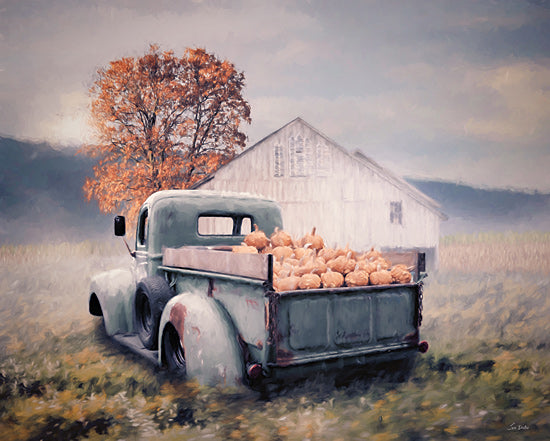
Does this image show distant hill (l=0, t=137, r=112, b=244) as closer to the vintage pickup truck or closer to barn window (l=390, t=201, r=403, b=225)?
barn window (l=390, t=201, r=403, b=225)

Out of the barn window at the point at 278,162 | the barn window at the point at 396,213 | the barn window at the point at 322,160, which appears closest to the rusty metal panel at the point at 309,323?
the barn window at the point at 396,213

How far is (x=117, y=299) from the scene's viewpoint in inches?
231

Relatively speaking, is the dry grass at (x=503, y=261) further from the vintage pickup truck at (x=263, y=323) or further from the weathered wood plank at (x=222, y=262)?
the weathered wood plank at (x=222, y=262)

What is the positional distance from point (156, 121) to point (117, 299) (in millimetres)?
14768

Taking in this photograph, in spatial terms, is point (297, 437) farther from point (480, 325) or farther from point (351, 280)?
point (480, 325)

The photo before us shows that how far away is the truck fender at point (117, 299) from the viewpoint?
5.79m

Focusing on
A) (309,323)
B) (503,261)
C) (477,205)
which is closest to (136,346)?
(309,323)

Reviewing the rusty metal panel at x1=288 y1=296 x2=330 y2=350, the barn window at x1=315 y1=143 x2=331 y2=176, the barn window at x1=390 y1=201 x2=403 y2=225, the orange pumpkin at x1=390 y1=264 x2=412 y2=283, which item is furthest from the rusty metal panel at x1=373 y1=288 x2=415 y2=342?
the barn window at x1=315 y1=143 x2=331 y2=176

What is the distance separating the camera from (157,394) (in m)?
4.27

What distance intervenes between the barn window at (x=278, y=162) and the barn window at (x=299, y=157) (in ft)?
0.99

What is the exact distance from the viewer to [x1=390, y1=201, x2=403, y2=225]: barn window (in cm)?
1595

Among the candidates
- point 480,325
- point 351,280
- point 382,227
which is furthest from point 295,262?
point 382,227

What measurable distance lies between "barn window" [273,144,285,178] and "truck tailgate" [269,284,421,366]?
12.5 metres

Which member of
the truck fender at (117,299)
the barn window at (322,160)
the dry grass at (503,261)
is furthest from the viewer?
the barn window at (322,160)
